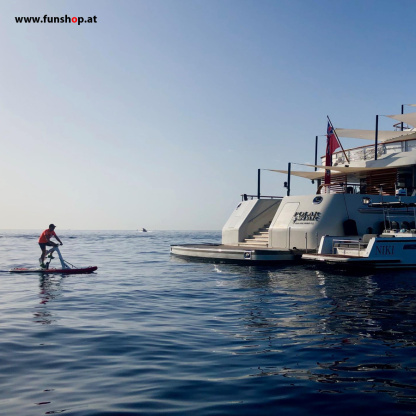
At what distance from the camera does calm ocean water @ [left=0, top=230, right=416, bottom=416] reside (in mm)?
5184

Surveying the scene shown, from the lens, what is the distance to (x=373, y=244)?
18.9m

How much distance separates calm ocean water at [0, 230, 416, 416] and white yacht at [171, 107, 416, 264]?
867cm

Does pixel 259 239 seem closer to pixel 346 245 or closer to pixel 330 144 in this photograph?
pixel 346 245

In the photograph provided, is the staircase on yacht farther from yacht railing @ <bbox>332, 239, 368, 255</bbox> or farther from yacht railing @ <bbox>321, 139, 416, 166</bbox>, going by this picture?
yacht railing @ <bbox>321, 139, 416, 166</bbox>

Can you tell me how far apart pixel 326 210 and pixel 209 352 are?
16.8 metres

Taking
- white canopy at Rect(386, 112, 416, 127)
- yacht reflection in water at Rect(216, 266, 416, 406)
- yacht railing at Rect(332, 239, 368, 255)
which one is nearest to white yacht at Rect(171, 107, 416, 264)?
white canopy at Rect(386, 112, 416, 127)

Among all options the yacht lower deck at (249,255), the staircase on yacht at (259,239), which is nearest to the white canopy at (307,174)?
the staircase on yacht at (259,239)

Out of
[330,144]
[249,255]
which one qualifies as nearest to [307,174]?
[330,144]

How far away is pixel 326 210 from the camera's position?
22906 millimetres

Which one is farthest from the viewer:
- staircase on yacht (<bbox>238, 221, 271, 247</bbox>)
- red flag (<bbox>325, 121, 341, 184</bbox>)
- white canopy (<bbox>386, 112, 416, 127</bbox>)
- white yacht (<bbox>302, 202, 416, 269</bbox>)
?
white canopy (<bbox>386, 112, 416, 127</bbox>)

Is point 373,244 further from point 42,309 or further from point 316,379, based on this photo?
point 316,379

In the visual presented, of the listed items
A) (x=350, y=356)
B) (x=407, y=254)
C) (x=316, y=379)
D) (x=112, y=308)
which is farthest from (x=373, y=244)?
(x=316, y=379)

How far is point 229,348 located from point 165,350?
0.95 metres

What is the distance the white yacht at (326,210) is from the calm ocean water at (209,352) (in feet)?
28.4
